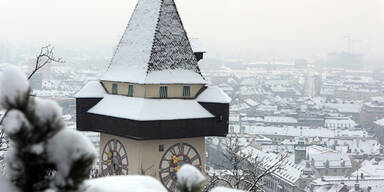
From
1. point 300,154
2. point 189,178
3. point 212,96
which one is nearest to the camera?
point 189,178

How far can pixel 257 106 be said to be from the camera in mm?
101938

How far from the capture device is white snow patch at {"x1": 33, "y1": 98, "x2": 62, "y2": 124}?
1.75 metres

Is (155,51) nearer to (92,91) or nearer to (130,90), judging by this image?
(130,90)

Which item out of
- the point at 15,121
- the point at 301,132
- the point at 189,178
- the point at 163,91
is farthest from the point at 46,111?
the point at 301,132

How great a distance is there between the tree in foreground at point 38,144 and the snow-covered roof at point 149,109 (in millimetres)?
5936

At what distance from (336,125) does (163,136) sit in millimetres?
79294

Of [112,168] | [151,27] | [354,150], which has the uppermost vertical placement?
[151,27]

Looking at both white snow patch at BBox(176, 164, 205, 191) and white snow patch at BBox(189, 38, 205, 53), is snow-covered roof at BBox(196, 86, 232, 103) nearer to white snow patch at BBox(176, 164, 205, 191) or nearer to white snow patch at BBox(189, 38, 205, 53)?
white snow patch at BBox(189, 38, 205, 53)

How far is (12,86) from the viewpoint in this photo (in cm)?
175

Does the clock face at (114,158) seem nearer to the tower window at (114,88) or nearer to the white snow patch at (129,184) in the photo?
the tower window at (114,88)

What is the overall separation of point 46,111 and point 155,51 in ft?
21.5

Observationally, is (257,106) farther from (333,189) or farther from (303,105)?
(333,189)

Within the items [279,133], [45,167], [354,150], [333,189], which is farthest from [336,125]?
[45,167]

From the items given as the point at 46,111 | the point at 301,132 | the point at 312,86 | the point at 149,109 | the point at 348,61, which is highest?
the point at 348,61
